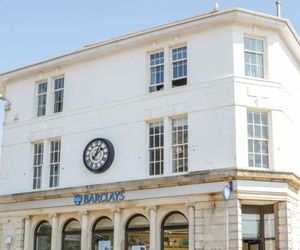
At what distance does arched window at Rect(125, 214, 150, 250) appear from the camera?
21.9 metres

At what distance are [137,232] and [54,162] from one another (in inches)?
207

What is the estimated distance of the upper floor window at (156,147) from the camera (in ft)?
72.1

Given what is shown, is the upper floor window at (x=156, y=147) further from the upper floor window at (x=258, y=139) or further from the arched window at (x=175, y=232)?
the upper floor window at (x=258, y=139)

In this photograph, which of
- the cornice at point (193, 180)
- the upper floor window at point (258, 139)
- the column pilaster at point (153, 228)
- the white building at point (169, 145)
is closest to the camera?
the cornice at point (193, 180)

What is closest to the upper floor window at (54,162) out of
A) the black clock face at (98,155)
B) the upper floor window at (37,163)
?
the upper floor window at (37,163)

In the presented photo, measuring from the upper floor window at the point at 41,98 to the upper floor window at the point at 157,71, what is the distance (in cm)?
581

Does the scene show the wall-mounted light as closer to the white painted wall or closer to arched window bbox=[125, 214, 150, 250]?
the white painted wall

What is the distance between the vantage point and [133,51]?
23609 mm

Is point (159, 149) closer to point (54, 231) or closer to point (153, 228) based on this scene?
point (153, 228)

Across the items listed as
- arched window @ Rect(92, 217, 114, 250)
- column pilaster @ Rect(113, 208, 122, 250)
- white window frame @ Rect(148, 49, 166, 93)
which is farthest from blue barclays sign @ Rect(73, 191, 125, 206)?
white window frame @ Rect(148, 49, 166, 93)

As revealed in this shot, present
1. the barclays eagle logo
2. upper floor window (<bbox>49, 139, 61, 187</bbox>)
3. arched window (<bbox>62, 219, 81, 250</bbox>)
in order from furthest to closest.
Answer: upper floor window (<bbox>49, 139, 61, 187</bbox>) < arched window (<bbox>62, 219, 81, 250</bbox>) < the barclays eagle logo

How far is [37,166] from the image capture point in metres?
25.7

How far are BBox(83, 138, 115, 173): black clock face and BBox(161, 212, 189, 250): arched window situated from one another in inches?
135

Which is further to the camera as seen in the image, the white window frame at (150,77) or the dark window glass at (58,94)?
the dark window glass at (58,94)
